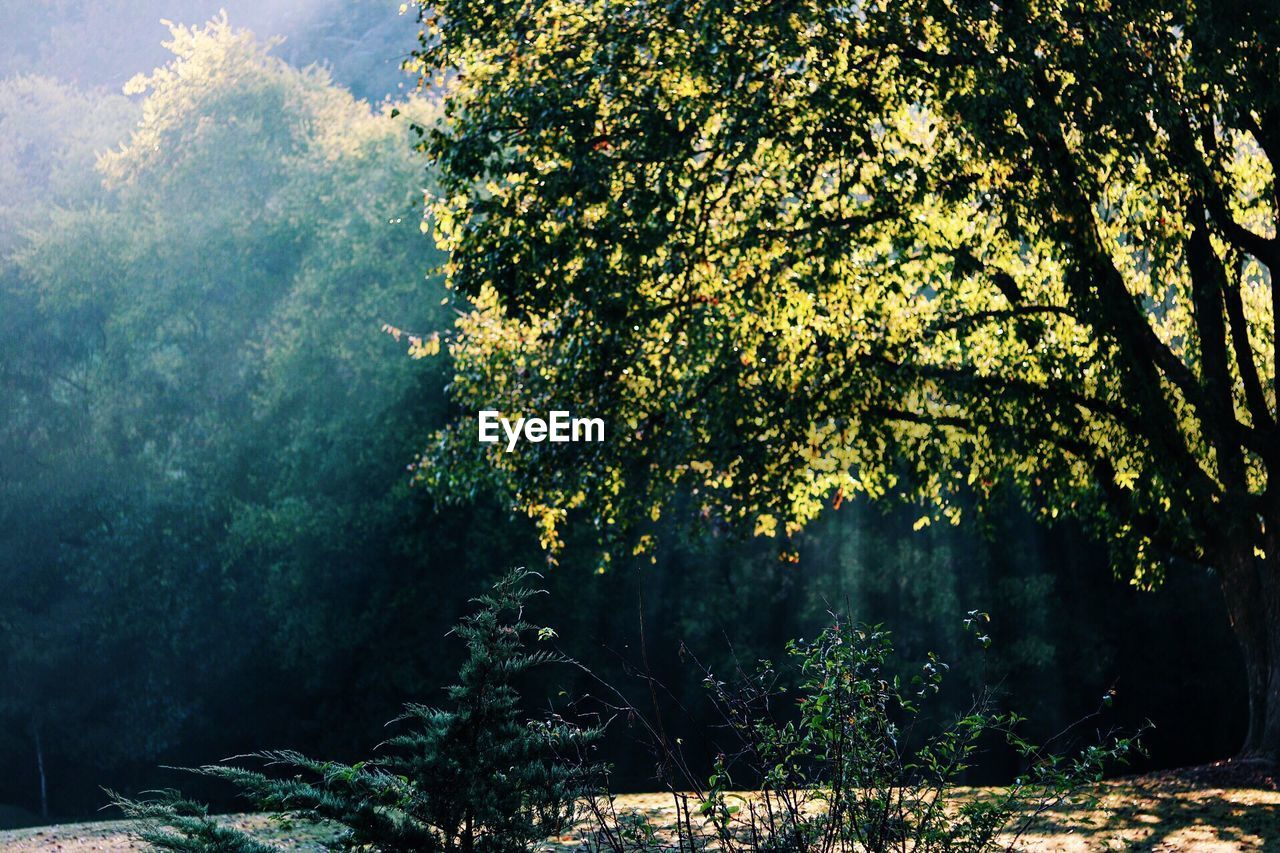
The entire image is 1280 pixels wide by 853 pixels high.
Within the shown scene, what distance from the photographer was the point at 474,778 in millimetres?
5664

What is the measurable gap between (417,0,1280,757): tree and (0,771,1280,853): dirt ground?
5.19 ft

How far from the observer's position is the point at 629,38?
1125cm

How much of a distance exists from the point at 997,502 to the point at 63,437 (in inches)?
779

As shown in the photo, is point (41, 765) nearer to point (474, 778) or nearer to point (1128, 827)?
point (1128, 827)

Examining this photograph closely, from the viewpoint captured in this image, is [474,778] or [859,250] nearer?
[474,778]

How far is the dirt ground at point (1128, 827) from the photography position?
8.98 m

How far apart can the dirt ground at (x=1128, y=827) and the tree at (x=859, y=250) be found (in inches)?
62.2

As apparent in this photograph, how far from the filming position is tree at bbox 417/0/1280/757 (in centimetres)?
1070

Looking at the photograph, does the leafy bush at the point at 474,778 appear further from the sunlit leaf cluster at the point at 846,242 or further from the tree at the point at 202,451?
the tree at the point at 202,451

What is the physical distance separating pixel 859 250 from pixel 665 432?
2.34 meters

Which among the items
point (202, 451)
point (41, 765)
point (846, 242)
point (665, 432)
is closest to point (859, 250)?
point (846, 242)

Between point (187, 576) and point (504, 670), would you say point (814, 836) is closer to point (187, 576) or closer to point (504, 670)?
point (504, 670)

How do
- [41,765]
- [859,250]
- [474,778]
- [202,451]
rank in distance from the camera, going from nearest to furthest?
[474,778] → [859,250] → [202,451] → [41,765]

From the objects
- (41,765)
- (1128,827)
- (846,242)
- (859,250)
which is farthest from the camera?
(41,765)
